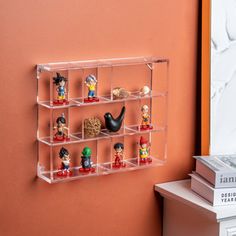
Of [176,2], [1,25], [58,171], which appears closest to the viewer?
[1,25]

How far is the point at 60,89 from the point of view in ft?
6.54

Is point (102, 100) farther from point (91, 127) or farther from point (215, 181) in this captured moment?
point (215, 181)

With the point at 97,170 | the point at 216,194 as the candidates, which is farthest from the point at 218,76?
the point at 97,170

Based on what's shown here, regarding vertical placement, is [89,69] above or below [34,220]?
above

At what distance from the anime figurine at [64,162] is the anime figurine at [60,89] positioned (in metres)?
0.15

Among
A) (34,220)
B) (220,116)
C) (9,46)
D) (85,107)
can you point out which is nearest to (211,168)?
(220,116)

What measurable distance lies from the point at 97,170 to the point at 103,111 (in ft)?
0.60

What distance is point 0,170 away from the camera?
6.51 feet

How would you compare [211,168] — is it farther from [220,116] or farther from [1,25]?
[1,25]

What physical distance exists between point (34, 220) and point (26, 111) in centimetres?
34

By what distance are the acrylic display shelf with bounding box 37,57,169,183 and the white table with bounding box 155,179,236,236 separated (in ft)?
0.38

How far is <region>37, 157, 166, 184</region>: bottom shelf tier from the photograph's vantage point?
2.03 metres

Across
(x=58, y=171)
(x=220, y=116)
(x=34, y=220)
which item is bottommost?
(x=34, y=220)

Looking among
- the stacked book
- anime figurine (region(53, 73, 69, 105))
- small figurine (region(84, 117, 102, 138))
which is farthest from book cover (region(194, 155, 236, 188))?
anime figurine (region(53, 73, 69, 105))
